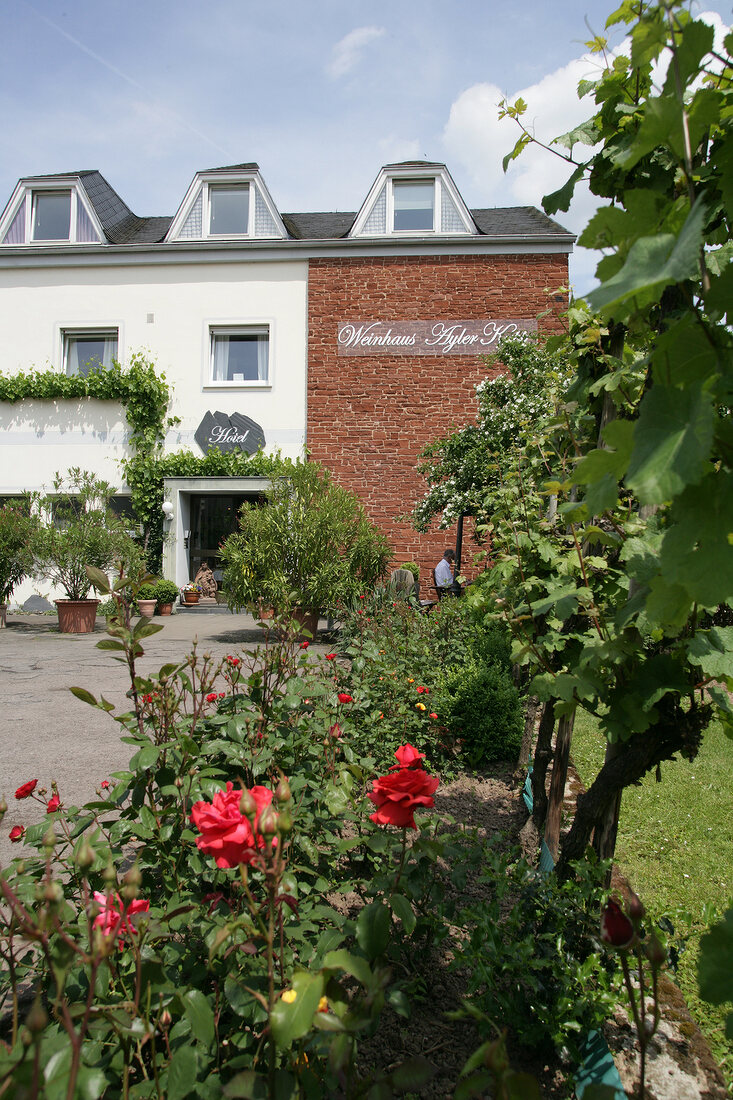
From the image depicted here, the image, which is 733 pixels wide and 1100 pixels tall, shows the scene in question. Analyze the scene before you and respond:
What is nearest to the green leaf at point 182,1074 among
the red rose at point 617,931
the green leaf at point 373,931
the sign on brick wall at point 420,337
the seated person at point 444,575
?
the green leaf at point 373,931

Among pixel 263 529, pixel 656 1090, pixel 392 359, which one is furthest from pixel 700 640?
pixel 392 359

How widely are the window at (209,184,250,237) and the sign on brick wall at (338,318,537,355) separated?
3375mm

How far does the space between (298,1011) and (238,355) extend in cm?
1484

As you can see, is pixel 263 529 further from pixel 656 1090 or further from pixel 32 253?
pixel 32 253

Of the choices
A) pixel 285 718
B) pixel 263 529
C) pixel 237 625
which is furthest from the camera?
pixel 237 625

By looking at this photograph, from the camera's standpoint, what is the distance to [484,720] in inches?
167

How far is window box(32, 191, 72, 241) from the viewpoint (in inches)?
582

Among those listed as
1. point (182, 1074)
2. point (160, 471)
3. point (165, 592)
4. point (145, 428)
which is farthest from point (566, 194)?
point (145, 428)

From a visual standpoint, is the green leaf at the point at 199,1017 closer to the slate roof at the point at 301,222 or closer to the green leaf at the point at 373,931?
the green leaf at the point at 373,931

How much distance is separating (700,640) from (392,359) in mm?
13138

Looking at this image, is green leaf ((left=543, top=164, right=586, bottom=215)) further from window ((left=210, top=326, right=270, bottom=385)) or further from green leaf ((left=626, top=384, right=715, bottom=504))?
window ((left=210, top=326, right=270, bottom=385))

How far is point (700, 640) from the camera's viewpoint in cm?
144

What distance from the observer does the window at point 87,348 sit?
1464cm

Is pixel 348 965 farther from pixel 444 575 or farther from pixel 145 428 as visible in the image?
pixel 145 428
